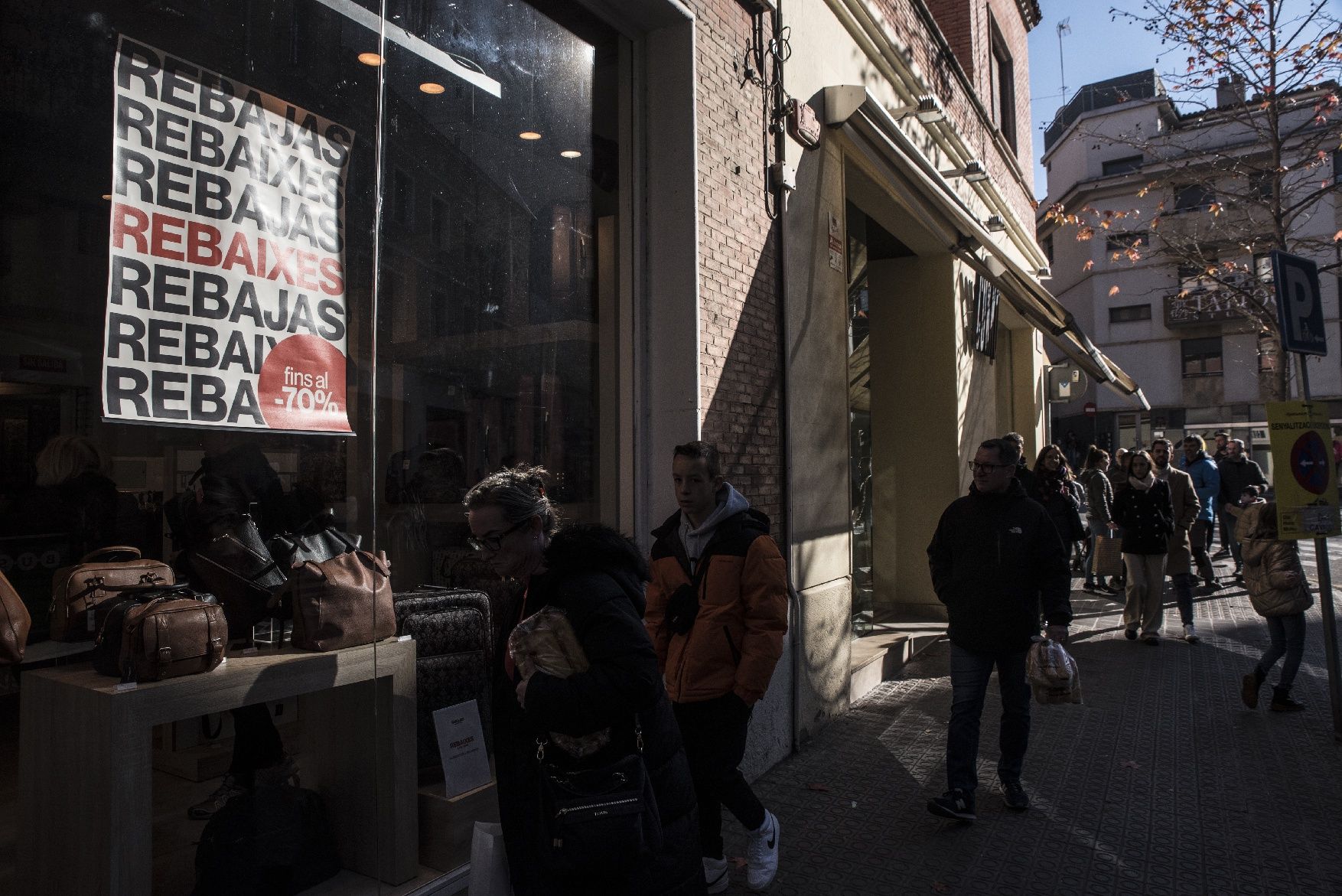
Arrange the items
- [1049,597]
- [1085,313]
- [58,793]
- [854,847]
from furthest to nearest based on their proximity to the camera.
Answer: [1085,313] → [1049,597] → [854,847] → [58,793]

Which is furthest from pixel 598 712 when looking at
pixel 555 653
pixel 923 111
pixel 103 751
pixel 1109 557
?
pixel 1109 557

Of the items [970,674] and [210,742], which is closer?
[210,742]

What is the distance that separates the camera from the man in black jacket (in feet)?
15.7

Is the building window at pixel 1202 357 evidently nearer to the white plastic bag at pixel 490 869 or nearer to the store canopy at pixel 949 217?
the store canopy at pixel 949 217

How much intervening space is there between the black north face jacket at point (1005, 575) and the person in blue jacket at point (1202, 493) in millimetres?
8893

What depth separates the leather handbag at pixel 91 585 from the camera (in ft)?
10.2

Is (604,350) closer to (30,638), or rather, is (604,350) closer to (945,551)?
(945,551)

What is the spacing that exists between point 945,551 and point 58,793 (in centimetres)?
418

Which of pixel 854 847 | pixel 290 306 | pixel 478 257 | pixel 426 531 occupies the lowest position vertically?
pixel 854 847

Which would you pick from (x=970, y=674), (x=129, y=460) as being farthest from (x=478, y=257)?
(x=970, y=674)

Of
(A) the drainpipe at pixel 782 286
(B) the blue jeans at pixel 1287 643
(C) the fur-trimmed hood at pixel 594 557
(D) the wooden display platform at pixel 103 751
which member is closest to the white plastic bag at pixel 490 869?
(C) the fur-trimmed hood at pixel 594 557

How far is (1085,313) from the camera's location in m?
41.2

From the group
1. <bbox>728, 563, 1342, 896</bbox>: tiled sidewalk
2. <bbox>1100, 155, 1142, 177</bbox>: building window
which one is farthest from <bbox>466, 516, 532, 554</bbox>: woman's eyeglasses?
<bbox>1100, 155, 1142, 177</bbox>: building window

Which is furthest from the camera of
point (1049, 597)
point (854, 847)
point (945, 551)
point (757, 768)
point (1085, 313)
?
point (1085, 313)
